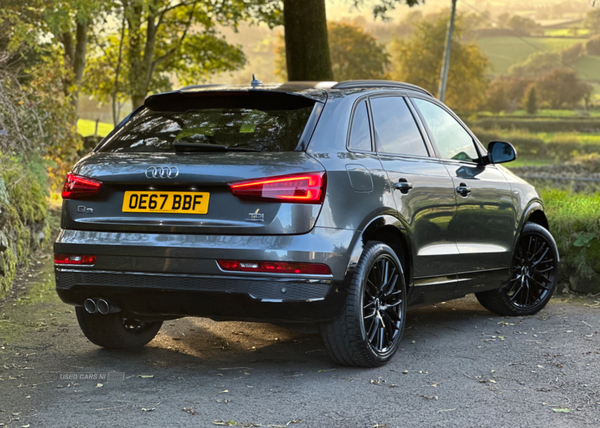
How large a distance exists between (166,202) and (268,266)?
70cm

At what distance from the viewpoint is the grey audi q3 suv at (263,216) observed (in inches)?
182

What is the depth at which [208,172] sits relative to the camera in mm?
4707

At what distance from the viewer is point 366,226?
5.02 metres

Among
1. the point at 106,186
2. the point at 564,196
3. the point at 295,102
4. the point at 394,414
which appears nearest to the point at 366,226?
the point at 295,102

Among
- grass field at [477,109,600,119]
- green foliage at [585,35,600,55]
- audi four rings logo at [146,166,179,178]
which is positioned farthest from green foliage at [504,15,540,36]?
audi four rings logo at [146,166,179,178]

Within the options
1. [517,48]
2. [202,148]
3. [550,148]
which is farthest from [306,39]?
[517,48]

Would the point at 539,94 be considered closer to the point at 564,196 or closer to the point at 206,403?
the point at 564,196

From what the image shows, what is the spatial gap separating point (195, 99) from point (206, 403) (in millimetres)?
1928

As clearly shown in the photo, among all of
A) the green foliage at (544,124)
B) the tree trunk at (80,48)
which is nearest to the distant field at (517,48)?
the green foliage at (544,124)

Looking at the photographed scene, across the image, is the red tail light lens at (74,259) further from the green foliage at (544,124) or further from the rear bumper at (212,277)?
the green foliage at (544,124)

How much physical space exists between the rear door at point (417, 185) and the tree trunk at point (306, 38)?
22.0 ft

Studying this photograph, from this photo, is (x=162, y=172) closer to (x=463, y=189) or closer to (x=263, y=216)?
(x=263, y=216)

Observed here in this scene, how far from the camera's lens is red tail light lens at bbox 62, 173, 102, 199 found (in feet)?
16.4

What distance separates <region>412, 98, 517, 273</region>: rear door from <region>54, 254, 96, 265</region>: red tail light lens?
261 cm
